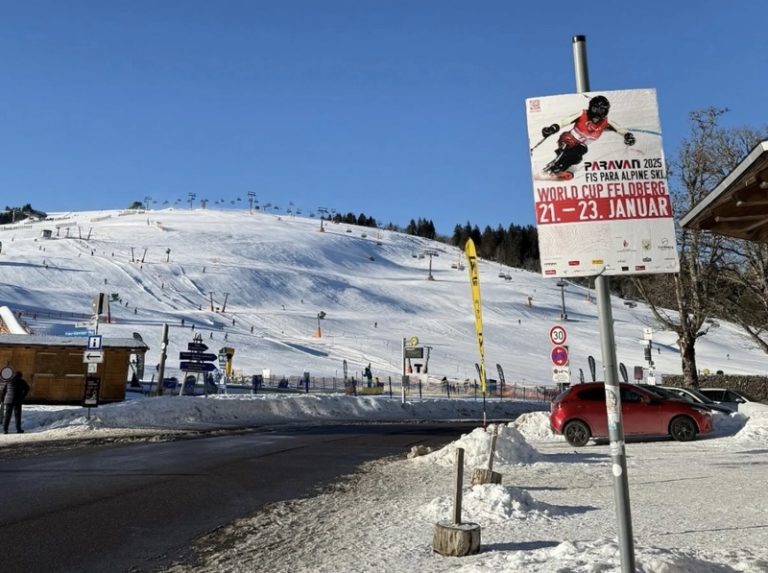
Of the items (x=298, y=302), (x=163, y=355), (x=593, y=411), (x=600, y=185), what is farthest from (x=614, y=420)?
(x=298, y=302)

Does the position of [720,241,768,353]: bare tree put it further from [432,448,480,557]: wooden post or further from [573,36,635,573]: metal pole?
[573,36,635,573]: metal pole

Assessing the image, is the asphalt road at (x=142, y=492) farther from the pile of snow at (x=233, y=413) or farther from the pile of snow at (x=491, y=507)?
A: the pile of snow at (x=233, y=413)

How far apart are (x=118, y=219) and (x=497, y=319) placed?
106 m

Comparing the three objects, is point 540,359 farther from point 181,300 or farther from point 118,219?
point 118,219

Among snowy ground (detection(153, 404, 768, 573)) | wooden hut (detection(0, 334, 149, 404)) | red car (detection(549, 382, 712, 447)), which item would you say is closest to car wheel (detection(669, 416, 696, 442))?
red car (detection(549, 382, 712, 447))

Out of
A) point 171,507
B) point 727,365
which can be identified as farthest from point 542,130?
point 727,365

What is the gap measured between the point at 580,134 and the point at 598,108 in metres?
0.18

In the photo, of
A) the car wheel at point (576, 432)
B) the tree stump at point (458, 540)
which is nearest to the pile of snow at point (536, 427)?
the car wheel at point (576, 432)

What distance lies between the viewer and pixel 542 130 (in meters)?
4.12

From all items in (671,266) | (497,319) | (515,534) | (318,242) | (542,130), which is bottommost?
(515,534)

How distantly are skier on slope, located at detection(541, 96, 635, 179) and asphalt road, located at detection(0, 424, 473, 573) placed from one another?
16.0 feet

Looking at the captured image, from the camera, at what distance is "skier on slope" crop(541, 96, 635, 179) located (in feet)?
13.3

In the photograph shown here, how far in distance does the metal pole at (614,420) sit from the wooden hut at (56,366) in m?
28.2

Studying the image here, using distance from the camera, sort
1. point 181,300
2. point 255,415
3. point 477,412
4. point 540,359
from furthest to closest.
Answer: point 181,300 < point 540,359 < point 477,412 < point 255,415
